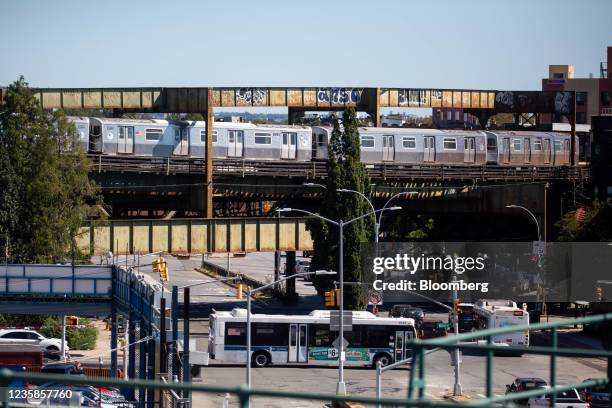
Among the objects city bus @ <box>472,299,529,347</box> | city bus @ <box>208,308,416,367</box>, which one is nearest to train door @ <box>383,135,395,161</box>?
city bus @ <box>472,299,529,347</box>

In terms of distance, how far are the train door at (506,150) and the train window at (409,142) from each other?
25.9 ft

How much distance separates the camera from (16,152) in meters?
67.1

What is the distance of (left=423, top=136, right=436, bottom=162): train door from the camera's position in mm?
83562

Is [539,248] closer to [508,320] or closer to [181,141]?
[508,320]

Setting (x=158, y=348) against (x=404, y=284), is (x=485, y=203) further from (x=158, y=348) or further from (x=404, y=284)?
(x=158, y=348)

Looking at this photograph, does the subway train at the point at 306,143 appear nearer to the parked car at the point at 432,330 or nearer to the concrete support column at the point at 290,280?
the concrete support column at the point at 290,280

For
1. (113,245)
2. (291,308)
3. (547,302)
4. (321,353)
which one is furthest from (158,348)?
(547,302)

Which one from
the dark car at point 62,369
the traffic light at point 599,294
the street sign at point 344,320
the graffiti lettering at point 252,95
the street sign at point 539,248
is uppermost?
the graffiti lettering at point 252,95

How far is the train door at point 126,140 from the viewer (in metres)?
73.3

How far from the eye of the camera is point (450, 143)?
84.6m

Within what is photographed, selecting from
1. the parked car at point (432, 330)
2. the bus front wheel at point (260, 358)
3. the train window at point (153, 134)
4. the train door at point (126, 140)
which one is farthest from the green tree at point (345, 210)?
the train door at point (126, 140)

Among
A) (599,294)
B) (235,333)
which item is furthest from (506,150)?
(235,333)

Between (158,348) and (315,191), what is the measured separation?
3789 cm

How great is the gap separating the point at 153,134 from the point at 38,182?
10687 millimetres
